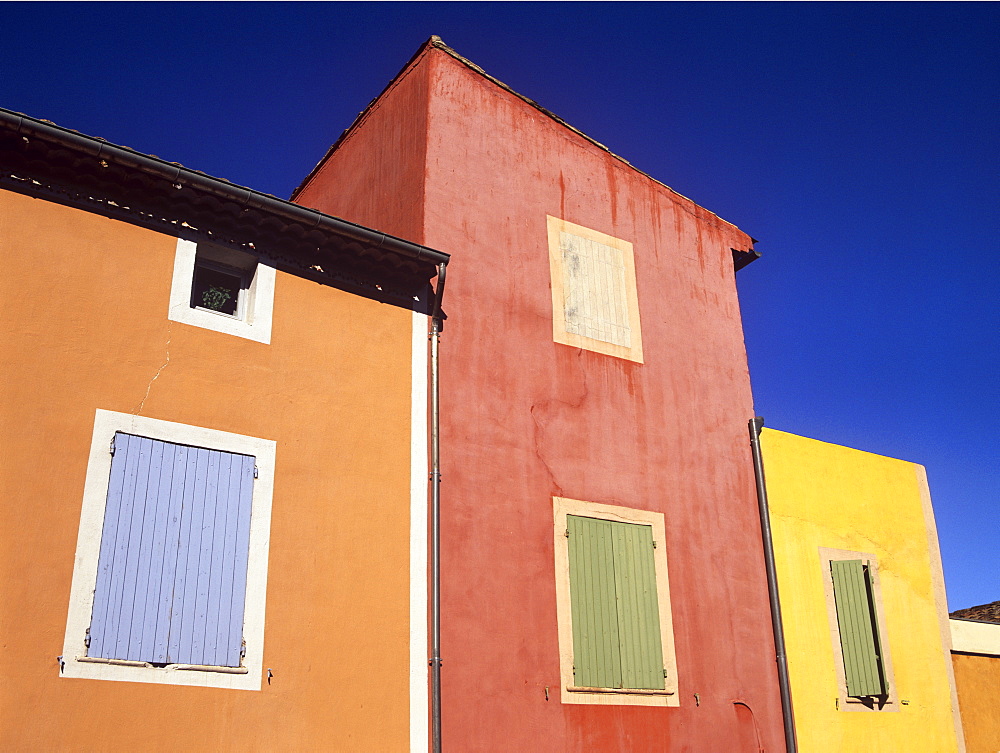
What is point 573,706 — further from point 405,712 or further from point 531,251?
point 531,251

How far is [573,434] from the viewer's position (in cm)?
1098


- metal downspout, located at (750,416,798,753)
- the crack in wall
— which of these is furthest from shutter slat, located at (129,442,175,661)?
metal downspout, located at (750,416,798,753)

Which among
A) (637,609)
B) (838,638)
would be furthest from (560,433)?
(838,638)

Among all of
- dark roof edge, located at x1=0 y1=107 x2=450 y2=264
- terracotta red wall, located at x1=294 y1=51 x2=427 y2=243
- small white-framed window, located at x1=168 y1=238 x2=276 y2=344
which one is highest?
terracotta red wall, located at x1=294 y1=51 x2=427 y2=243

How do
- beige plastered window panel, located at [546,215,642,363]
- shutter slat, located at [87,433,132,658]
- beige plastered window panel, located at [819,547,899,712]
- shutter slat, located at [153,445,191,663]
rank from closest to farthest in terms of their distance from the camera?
1. shutter slat, located at [87,433,132,658]
2. shutter slat, located at [153,445,191,663]
3. beige plastered window panel, located at [546,215,642,363]
4. beige plastered window panel, located at [819,547,899,712]

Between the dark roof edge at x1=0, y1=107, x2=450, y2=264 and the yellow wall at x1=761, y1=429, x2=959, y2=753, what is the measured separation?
18.3 feet

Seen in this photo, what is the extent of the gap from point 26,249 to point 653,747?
7422 mm

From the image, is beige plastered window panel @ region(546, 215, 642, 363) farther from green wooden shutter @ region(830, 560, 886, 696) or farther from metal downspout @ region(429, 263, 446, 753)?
green wooden shutter @ region(830, 560, 886, 696)

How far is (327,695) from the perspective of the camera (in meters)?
8.32

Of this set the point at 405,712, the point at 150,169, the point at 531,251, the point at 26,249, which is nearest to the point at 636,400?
the point at 531,251

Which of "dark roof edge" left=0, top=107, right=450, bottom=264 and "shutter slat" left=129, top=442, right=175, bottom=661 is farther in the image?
"dark roof edge" left=0, top=107, right=450, bottom=264

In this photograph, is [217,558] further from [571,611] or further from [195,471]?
[571,611]

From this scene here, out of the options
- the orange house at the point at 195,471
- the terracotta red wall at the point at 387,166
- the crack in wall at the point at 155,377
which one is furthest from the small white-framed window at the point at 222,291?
the terracotta red wall at the point at 387,166

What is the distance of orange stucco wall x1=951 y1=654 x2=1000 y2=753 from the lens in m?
13.0
